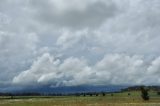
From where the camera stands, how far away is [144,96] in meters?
142

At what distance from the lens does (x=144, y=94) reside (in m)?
142

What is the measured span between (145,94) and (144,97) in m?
1.39

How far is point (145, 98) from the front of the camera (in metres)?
140

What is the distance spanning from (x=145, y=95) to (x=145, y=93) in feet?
5.74

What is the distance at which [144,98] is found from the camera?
141000 mm

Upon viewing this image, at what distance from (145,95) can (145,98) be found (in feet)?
4.70

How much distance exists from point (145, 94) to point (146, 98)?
7.78 feet

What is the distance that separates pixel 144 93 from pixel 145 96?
1695 mm

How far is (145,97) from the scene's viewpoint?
141125 millimetres

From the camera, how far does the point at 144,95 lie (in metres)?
142

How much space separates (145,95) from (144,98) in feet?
4.16

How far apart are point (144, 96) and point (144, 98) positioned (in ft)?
3.05

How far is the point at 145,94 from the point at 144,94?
491 millimetres

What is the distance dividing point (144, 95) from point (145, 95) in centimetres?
38
